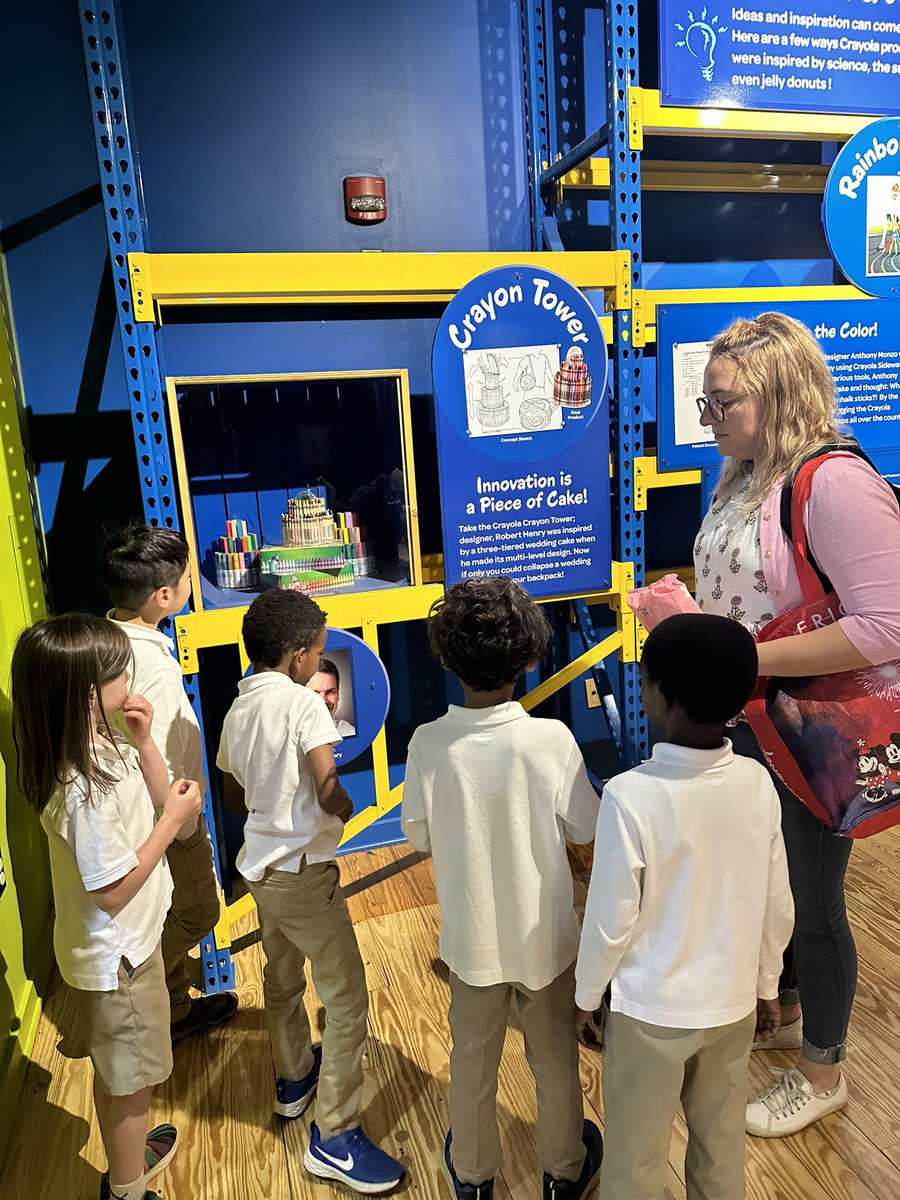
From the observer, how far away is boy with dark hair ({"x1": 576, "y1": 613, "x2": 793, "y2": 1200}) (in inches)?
45.2

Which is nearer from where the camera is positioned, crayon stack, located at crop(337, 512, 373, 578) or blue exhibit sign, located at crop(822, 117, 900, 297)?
crayon stack, located at crop(337, 512, 373, 578)

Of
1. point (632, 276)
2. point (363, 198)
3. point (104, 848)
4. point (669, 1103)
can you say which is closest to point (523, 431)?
point (632, 276)

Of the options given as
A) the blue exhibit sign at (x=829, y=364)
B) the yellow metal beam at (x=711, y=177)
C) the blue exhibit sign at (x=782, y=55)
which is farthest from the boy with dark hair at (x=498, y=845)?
the yellow metal beam at (x=711, y=177)

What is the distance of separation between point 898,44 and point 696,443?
146 centimetres

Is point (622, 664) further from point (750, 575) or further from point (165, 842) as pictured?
point (165, 842)

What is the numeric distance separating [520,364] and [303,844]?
1.43m

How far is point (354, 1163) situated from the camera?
1.59m

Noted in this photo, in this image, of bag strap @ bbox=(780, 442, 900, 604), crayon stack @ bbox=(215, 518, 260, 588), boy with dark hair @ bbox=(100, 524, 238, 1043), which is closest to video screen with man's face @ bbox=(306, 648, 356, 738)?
crayon stack @ bbox=(215, 518, 260, 588)

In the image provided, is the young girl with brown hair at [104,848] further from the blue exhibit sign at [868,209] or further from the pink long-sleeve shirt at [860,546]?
the blue exhibit sign at [868,209]

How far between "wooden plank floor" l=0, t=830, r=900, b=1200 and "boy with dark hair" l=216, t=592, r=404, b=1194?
13 cm

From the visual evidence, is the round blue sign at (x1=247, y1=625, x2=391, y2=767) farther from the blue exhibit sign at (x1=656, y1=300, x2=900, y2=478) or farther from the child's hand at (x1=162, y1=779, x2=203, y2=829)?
the blue exhibit sign at (x1=656, y1=300, x2=900, y2=478)

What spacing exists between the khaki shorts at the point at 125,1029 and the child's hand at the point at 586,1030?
2.51 feet

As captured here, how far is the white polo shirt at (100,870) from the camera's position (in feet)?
4.30

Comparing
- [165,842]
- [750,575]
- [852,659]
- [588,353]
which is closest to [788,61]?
[588,353]
